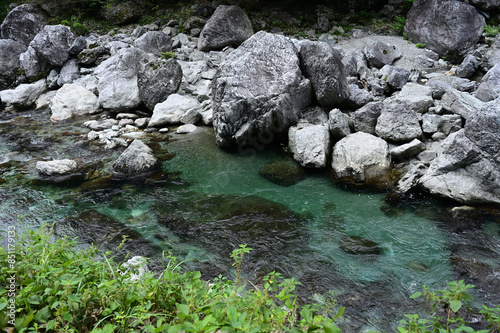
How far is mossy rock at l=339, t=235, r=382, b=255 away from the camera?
605 centimetres

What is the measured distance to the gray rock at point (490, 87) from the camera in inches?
383

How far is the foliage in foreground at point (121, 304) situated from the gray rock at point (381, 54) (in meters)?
13.1

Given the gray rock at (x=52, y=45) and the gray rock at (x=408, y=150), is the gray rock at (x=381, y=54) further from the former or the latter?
the gray rock at (x=52, y=45)

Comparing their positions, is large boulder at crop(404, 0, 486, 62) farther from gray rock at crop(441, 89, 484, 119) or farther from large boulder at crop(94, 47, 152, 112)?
large boulder at crop(94, 47, 152, 112)

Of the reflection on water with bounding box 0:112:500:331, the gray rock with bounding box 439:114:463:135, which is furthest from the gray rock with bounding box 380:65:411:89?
the reflection on water with bounding box 0:112:500:331

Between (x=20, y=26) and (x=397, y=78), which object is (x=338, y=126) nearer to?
(x=397, y=78)

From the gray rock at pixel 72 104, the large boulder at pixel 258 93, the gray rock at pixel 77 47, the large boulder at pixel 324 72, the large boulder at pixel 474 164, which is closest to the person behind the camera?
the large boulder at pixel 474 164

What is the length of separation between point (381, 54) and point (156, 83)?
9476 millimetres

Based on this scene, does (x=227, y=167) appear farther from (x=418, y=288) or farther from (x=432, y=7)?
(x=432, y=7)

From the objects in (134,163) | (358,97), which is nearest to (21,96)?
(134,163)

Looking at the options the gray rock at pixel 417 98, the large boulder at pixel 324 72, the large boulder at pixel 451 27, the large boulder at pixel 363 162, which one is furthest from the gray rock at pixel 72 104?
the large boulder at pixel 451 27

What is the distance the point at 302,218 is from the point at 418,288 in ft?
8.67

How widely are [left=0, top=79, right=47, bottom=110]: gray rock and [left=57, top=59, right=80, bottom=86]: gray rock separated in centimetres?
123

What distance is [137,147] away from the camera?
9.64m
